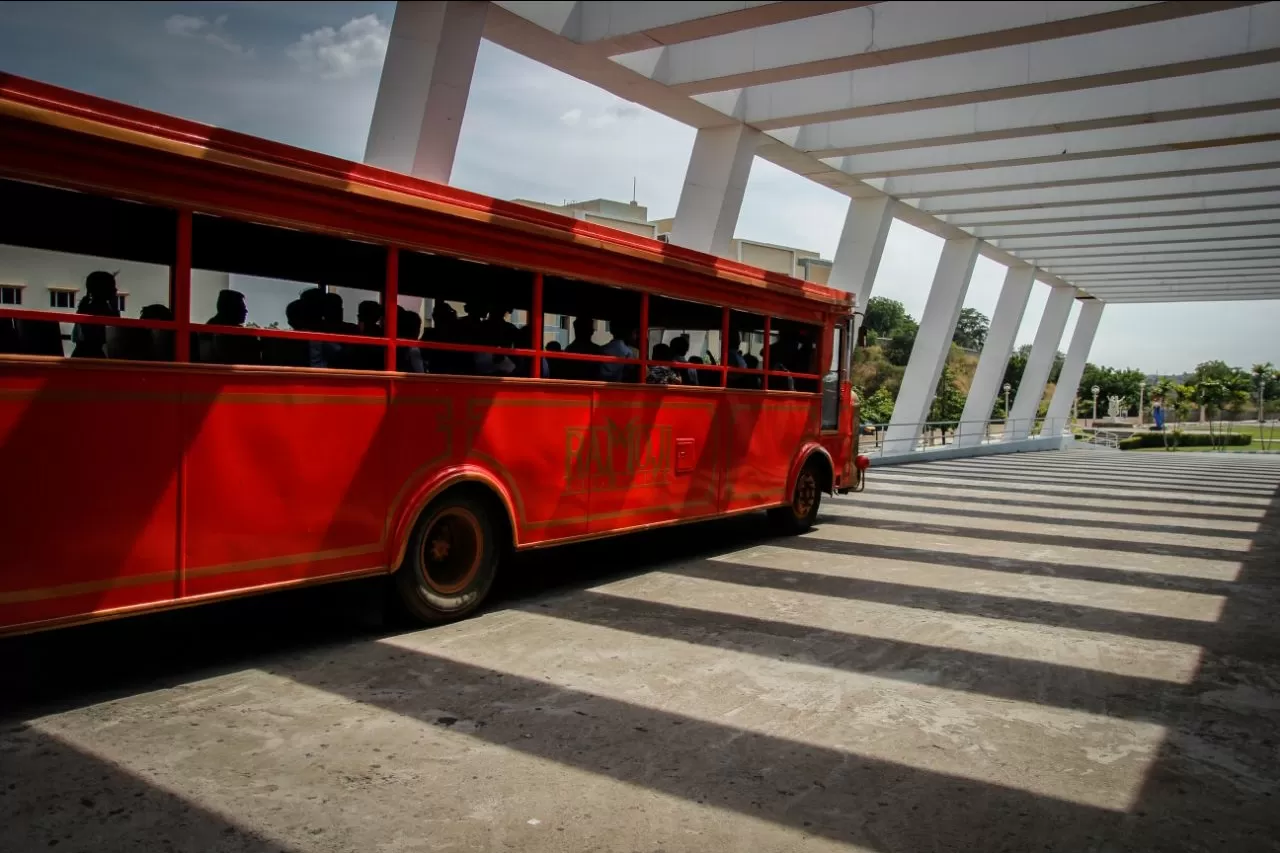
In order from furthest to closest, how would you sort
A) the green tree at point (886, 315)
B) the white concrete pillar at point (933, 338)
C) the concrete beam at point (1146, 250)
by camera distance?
1. the green tree at point (886, 315)
2. the concrete beam at point (1146, 250)
3. the white concrete pillar at point (933, 338)

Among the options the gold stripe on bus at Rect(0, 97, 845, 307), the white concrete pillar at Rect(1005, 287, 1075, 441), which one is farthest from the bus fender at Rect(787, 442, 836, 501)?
the white concrete pillar at Rect(1005, 287, 1075, 441)

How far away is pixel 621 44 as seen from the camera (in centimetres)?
980

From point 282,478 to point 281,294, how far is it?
111 cm

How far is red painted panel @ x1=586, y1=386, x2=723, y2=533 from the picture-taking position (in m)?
7.03

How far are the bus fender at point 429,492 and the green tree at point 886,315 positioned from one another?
81.6 metres

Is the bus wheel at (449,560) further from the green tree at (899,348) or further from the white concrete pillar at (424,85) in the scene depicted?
the green tree at (899,348)

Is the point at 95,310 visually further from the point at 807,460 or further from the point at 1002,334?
the point at 1002,334

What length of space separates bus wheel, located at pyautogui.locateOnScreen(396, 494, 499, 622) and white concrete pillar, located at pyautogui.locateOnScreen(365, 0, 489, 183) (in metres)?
4.34

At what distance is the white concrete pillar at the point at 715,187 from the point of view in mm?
13023

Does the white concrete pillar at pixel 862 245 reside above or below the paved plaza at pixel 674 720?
above

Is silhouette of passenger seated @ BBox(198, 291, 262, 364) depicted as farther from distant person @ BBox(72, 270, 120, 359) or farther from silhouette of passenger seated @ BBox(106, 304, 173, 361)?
distant person @ BBox(72, 270, 120, 359)

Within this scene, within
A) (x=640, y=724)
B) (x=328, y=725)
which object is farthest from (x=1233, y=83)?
(x=328, y=725)

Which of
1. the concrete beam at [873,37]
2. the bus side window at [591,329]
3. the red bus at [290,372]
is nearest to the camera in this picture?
the red bus at [290,372]

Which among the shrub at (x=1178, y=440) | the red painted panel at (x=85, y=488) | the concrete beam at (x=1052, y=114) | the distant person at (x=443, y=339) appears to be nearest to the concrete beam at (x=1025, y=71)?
the concrete beam at (x=1052, y=114)
